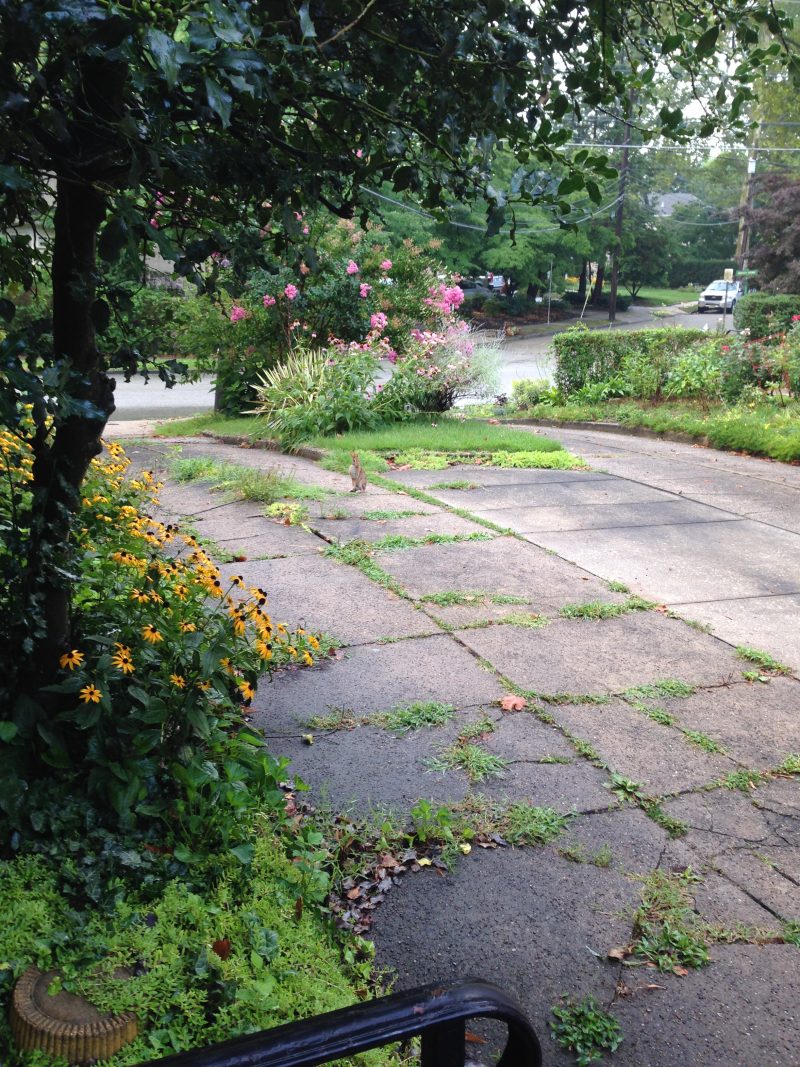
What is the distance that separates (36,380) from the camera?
6.95 feet

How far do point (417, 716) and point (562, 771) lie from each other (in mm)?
698

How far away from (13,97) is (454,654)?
140 inches

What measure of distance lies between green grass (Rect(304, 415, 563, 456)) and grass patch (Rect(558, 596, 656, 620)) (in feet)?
18.6

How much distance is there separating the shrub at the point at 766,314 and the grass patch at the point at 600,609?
11.5 m

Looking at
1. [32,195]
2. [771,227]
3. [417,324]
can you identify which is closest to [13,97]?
[32,195]

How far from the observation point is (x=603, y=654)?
4.94m

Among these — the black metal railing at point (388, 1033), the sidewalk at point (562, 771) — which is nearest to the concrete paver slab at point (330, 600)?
the sidewalk at point (562, 771)

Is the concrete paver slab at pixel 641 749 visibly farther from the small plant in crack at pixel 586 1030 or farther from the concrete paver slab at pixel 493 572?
the concrete paver slab at pixel 493 572

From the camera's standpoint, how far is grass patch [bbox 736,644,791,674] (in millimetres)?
4766

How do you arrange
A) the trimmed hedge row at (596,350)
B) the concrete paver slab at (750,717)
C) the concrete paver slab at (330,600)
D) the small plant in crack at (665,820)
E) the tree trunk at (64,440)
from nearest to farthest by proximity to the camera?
1. the tree trunk at (64,440)
2. the small plant in crack at (665,820)
3. the concrete paver slab at (750,717)
4. the concrete paver slab at (330,600)
5. the trimmed hedge row at (596,350)

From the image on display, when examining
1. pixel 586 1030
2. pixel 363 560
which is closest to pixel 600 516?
pixel 363 560

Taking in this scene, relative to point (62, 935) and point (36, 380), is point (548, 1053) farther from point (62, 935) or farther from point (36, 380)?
point (36, 380)

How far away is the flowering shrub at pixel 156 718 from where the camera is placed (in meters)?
2.91

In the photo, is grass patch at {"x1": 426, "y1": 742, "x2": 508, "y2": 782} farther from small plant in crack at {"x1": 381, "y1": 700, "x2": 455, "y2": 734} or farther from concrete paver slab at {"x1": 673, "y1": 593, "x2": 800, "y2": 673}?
concrete paver slab at {"x1": 673, "y1": 593, "x2": 800, "y2": 673}
